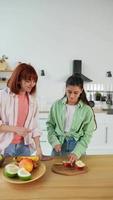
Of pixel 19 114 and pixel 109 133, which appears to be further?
pixel 109 133

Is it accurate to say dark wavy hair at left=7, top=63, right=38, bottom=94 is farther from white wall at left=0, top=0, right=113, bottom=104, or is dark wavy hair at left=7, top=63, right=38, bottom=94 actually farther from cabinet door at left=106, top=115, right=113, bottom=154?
white wall at left=0, top=0, right=113, bottom=104

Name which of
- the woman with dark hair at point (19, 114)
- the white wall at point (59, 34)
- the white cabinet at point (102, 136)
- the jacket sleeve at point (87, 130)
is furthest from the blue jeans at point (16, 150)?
the white wall at point (59, 34)

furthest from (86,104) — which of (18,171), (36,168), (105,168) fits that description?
(18,171)

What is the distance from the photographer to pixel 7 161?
148 centimetres

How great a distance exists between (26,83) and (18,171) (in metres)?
0.64

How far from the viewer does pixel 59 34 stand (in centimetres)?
423

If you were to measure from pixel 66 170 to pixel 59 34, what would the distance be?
3.22 meters

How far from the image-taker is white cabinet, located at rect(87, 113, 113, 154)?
385 cm

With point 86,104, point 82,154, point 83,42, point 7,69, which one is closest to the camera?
point 82,154

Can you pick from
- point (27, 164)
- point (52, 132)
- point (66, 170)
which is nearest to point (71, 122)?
point (52, 132)

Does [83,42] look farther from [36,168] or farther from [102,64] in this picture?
[36,168]

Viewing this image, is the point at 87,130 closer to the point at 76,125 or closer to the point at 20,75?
the point at 76,125

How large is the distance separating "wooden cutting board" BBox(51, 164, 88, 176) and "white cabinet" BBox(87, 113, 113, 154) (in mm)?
2473

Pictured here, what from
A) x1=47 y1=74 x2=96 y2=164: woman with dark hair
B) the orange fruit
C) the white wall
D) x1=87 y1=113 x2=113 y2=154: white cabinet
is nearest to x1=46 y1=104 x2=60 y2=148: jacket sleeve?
x1=47 y1=74 x2=96 y2=164: woman with dark hair
